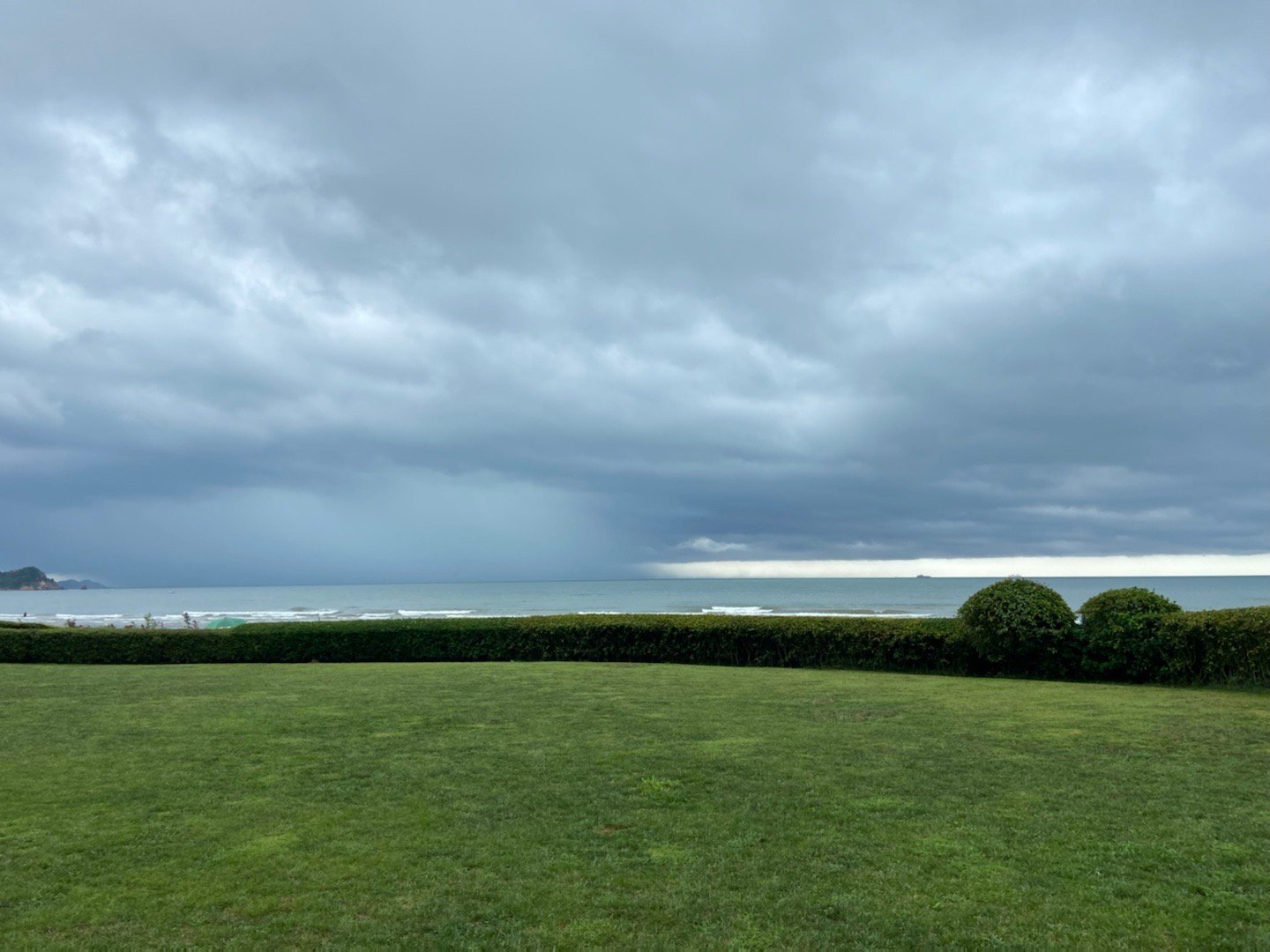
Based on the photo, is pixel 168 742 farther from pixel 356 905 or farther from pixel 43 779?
pixel 356 905

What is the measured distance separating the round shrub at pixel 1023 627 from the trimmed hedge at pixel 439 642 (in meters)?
3.68

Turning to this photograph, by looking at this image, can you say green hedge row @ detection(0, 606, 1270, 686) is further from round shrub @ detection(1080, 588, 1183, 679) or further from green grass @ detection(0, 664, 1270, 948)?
green grass @ detection(0, 664, 1270, 948)

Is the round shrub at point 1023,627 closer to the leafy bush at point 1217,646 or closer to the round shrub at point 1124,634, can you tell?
the round shrub at point 1124,634

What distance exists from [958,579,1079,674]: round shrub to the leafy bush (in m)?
1.46

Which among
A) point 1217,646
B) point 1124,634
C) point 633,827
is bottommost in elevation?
A: point 633,827

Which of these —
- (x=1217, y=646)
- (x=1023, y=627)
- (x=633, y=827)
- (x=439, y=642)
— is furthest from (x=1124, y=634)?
(x=439, y=642)

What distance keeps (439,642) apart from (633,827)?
15.2 m

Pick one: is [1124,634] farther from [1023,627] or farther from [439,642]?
[439,642]

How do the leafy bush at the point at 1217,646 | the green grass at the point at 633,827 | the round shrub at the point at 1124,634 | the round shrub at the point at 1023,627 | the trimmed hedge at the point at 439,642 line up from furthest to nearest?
the trimmed hedge at the point at 439,642, the round shrub at the point at 1023,627, the round shrub at the point at 1124,634, the leafy bush at the point at 1217,646, the green grass at the point at 633,827

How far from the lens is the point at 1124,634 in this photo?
13938 millimetres

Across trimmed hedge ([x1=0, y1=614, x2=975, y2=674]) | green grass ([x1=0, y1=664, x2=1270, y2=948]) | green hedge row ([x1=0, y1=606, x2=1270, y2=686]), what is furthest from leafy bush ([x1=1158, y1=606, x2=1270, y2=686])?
trimmed hedge ([x1=0, y1=614, x2=975, y2=674])

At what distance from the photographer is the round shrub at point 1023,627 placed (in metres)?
14.5

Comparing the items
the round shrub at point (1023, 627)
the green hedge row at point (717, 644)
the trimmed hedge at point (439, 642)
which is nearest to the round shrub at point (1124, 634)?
the green hedge row at point (717, 644)

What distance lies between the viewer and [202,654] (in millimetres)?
19391
